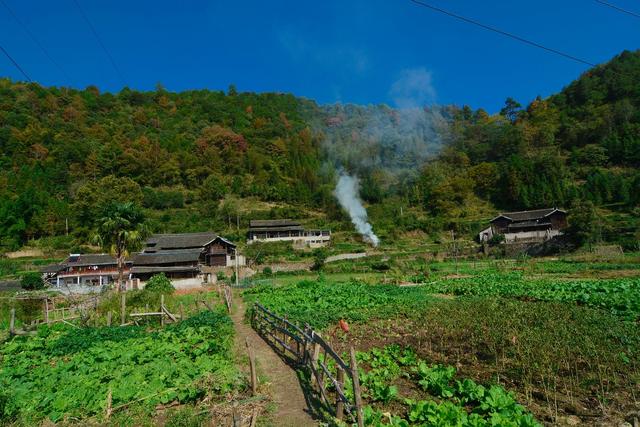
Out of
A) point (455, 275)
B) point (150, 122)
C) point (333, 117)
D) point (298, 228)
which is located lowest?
point (455, 275)

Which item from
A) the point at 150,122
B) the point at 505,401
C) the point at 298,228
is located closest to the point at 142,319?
the point at 505,401

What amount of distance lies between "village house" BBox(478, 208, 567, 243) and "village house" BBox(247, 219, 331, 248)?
2512 centimetres

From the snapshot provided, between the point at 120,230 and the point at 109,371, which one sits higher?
the point at 120,230

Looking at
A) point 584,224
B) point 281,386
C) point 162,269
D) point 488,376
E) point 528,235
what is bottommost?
point 281,386

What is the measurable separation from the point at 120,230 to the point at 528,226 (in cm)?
5164

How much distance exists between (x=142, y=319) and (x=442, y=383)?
1496 centimetres

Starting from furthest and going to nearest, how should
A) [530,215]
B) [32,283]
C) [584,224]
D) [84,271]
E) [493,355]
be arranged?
[530,215] → [84,271] → [584,224] → [32,283] → [493,355]

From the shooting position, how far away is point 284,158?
95188mm

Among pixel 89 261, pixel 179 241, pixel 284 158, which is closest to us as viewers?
pixel 89 261

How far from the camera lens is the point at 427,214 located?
69.1 metres

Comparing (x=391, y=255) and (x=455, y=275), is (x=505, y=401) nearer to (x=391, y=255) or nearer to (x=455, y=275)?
(x=455, y=275)

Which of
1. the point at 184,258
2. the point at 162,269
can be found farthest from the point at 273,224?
the point at 162,269

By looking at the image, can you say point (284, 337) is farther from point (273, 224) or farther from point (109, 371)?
point (273, 224)

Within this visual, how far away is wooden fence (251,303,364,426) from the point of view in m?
6.62
